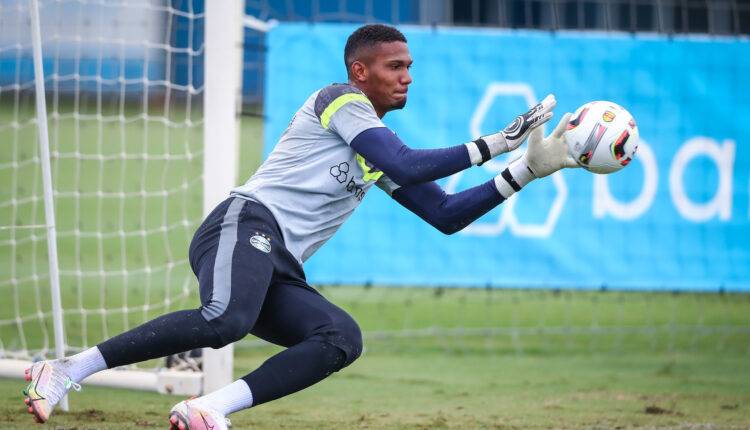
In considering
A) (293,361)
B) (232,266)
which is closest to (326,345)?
(293,361)

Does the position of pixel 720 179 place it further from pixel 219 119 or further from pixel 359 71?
pixel 359 71

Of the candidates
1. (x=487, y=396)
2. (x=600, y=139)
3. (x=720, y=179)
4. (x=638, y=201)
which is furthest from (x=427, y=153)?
(x=720, y=179)

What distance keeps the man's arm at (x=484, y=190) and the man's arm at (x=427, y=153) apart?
0.21 meters

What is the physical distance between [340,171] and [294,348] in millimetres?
839

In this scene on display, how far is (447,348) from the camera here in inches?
380

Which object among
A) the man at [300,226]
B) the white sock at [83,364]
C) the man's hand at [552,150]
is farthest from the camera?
the man's hand at [552,150]

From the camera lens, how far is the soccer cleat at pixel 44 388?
4863 millimetres

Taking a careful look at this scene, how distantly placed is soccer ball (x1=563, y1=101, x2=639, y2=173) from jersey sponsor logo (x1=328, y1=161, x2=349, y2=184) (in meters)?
1.00

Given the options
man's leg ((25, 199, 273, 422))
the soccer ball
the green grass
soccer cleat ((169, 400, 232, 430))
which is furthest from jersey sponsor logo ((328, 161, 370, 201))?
the green grass

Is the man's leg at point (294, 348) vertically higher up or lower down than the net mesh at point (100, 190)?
lower down

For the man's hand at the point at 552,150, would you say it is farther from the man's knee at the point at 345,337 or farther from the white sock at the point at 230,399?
the white sock at the point at 230,399

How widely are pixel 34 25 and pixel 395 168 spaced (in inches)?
101

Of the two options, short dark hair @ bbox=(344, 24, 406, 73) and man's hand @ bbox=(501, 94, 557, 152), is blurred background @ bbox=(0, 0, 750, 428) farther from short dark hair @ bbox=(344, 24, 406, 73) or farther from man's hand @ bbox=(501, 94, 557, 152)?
man's hand @ bbox=(501, 94, 557, 152)

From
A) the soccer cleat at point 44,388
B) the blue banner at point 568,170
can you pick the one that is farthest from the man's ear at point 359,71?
the blue banner at point 568,170
